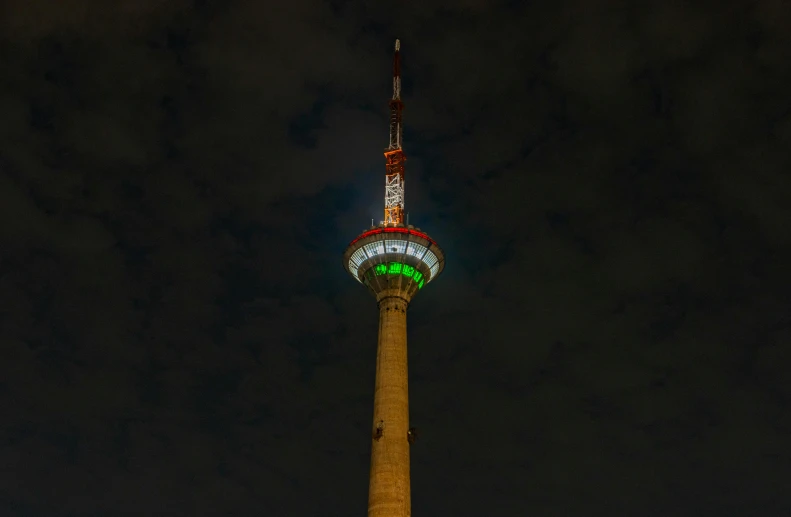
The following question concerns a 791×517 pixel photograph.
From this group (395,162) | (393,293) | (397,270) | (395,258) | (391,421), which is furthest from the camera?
(395,162)

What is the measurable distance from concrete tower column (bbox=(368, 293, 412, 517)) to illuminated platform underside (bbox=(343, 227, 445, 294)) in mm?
2349

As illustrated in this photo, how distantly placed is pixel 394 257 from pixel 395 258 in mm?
153

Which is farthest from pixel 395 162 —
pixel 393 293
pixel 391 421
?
pixel 391 421

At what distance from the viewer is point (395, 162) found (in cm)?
9456

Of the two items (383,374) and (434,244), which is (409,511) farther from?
(434,244)

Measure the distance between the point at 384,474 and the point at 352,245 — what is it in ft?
86.2

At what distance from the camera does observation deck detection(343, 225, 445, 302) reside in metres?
83.9

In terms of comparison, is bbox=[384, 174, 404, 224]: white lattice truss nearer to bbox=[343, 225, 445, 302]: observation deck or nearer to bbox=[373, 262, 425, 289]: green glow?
bbox=[343, 225, 445, 302]: observation deck

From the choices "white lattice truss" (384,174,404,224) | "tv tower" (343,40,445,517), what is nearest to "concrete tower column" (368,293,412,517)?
"tv tower" (343,40,445,517)

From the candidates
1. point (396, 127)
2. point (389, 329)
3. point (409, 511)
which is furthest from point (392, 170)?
point (409, 511)

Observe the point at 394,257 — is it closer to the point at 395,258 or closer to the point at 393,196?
the point at 395,258

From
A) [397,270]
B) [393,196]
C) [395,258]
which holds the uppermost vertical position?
[393,196]

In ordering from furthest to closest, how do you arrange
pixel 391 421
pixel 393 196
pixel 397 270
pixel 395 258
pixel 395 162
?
pixel 395 162, pixel 393 196, pixel 395 258, pixel 397 270, pixel 391 421

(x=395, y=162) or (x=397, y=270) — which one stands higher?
(x=395, y=162)
